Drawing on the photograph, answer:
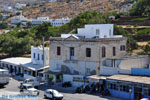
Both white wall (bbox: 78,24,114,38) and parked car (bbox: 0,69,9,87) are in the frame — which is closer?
parked car (bbox: 0,69,9,87)

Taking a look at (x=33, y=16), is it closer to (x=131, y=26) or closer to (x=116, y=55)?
(x=131, y=26)

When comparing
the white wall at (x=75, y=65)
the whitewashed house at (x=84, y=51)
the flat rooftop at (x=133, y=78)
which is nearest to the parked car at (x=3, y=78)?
the whitewashed house at (x=84, y=51)

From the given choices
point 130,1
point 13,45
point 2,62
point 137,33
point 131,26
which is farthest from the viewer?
point 130,1

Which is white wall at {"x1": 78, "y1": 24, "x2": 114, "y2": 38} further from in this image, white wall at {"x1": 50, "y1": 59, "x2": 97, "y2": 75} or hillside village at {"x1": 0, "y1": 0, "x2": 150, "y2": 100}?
white wall at {"x1": 50, "y1": 59, "x2": 97, "y2": 75}

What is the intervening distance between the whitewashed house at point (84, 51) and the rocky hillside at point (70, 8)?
4490 inches

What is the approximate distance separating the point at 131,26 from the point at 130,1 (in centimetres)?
7680

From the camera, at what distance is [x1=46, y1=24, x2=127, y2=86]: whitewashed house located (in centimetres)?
3447

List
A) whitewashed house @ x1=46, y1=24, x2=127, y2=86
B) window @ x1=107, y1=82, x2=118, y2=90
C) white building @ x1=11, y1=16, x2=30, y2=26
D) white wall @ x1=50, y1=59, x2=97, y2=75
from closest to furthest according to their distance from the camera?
1. window @ x1=107, y1=82, x2=118, y2=90
2. whitewashed house @ x1=46, y1=24, x2=127, y2=86
3. white wall @ x1=50, y1=59, x2=97, y2=75
4. white building @ x1=11, y1=16, x2=30, y2=26

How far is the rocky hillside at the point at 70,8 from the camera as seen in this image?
519ft

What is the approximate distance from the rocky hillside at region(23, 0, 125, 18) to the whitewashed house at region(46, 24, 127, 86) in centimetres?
11405

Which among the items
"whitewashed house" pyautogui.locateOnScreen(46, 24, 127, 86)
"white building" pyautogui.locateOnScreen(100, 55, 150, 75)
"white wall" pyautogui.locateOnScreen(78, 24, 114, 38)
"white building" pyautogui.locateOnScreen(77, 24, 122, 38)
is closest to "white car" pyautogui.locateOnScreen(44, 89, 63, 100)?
"whitewashed house" pyautogui.locateOnScreen(46, 24, 127, 86)

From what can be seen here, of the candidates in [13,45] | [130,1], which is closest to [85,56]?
[13,45]

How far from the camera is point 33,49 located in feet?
145

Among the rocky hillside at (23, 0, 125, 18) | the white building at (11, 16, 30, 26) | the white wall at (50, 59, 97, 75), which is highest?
the rocky hillside at (23, 0, 125, 18)
